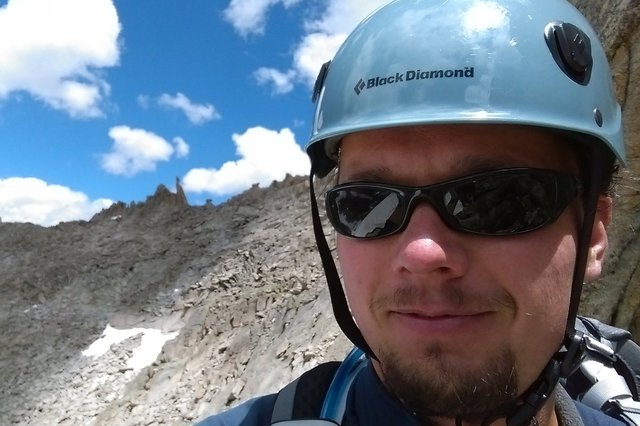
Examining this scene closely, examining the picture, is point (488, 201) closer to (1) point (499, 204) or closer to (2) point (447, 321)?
(1) point (499, 204)

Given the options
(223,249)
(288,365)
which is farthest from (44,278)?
(288,365)

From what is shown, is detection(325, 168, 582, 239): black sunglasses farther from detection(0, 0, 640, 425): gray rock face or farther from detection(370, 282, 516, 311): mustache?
detection(0, 0, 640, 425): gray rock face

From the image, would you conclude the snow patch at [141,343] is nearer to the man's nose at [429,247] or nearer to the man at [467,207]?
the man at [467,207]

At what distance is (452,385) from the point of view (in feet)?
5.49

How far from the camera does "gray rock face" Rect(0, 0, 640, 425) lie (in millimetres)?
6992

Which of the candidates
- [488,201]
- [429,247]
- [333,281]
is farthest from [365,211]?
[333,281]

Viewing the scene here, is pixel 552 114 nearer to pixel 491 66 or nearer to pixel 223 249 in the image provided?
pixel 491 66

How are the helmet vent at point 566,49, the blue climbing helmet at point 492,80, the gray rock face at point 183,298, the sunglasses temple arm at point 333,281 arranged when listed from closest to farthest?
the blue climbing helmet at point 492,80 < the helmet vent at point 566,49 < the sunglasses temple arm at point 333,281 < the gray rock face at point 183,298

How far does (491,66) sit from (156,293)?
16779 mm

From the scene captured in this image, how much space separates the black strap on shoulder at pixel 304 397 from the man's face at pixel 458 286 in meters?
0.23

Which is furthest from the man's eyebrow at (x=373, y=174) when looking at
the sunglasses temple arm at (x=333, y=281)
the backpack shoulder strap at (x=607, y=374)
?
the backpack shoulder strap at (x=607, y=374)

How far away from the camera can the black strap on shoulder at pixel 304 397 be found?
1885 mm

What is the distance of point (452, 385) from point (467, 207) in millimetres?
531

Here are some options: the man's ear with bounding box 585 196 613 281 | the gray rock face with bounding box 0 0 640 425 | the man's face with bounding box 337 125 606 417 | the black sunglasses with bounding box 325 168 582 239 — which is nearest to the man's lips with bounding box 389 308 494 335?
the man's face with bounding box 337 125 606 417
